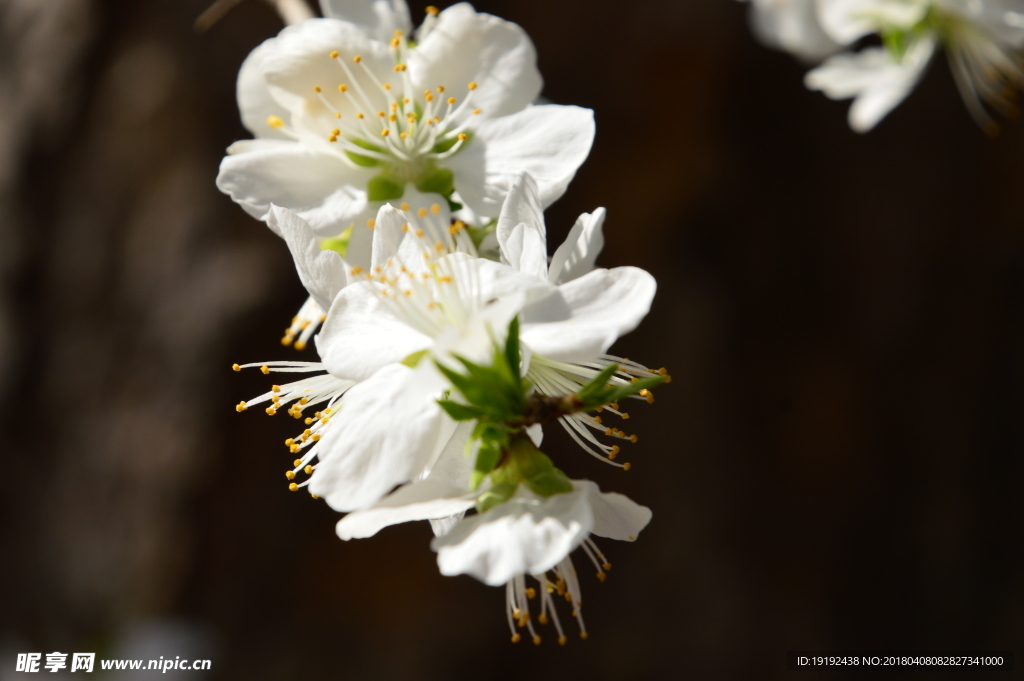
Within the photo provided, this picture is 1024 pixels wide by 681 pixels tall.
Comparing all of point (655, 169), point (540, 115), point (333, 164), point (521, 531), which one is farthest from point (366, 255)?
point (655, 169)

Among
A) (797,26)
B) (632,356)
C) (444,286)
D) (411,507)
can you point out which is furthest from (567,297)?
(632,356)

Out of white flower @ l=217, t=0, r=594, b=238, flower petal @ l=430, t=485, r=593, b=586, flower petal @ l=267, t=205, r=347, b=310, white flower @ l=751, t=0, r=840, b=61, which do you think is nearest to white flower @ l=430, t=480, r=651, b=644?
flower petal @ l=430, t=485, r=593, b=586

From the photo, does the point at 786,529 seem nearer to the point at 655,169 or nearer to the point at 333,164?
the point at 655,169

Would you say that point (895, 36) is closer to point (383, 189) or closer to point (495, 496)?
point (383, 189)

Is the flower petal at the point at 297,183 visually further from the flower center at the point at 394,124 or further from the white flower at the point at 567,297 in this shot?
the white flower at the point at 567,297

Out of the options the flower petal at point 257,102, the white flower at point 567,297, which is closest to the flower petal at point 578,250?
the white flower at point 567,297

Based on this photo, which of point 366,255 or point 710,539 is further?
point 710,539
